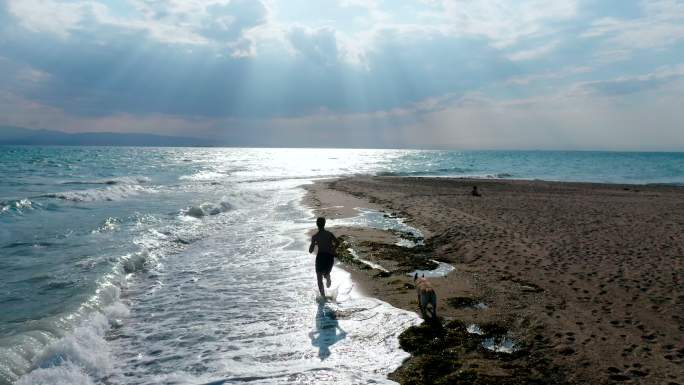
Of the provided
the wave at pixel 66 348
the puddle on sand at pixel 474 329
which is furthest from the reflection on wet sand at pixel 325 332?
the wave at pixel 66 348

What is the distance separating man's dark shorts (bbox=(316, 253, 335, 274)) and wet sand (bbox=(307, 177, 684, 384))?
106 cm

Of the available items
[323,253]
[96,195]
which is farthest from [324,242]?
[96,195]

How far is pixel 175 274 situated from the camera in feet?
36.5

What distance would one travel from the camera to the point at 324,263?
906 cm

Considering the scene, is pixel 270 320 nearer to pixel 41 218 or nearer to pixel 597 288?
pixel 597 288

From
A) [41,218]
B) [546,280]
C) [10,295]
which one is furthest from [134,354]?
[41,218]

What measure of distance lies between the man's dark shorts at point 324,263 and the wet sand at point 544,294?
3.48ft

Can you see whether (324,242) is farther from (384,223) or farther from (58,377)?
(384,223)

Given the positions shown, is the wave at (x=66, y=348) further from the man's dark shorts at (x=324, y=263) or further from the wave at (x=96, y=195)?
the wave at (x=96, y=195)

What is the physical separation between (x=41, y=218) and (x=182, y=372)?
61.9 feet

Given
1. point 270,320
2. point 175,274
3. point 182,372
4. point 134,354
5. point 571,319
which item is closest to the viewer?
point 182,372

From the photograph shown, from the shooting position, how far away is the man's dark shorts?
898cm

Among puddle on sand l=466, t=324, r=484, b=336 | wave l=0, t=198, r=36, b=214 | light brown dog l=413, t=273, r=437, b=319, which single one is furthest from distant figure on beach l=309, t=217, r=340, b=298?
wave l=0, t=198, r=36, b=214

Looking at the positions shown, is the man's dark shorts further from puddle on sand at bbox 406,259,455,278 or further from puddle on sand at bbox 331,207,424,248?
puddle on sand at bbox 331,207,424,248
